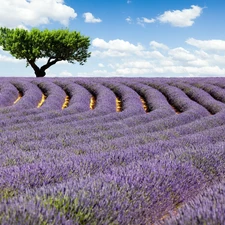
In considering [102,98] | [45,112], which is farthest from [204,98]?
[45,112]

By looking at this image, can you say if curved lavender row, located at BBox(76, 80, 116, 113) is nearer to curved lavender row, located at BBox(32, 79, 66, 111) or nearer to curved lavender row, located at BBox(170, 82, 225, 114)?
curved lavender row, located at BBox(32, 79, 66, 111)

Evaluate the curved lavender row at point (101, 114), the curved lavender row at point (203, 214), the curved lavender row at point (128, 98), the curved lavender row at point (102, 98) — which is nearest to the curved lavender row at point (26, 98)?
the curved lavender row at point (101, 114)

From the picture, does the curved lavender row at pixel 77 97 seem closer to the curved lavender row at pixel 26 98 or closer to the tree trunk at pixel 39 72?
the curved lavender row at pixel 26 98

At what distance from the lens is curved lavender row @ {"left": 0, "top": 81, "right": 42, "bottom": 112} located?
1453 centimetres

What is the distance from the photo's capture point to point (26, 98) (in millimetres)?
16875

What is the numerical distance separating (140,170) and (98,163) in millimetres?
871

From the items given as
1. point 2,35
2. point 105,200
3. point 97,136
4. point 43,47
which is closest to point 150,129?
point 97,136

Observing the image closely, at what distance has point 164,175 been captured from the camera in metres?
4.26

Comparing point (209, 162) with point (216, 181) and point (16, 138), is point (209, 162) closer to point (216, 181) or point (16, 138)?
point (216, 181)

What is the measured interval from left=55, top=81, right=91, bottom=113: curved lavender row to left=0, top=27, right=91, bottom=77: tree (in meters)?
17.5

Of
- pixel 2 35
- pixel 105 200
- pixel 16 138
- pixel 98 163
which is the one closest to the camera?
pixel 105 200

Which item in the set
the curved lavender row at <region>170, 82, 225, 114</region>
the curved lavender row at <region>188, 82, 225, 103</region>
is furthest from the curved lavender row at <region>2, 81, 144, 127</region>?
the curved lavender row at <region>188, 82, 225, 103</region>

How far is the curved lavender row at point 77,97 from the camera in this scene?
14.7 m

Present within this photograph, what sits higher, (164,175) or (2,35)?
(2,35)
